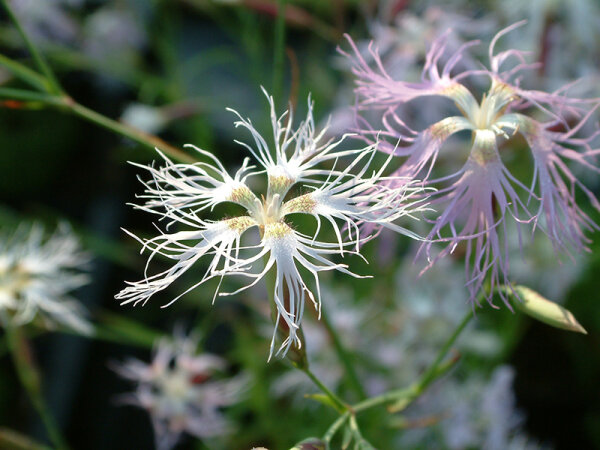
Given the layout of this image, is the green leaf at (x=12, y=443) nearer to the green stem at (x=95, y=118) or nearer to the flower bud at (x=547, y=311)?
the green stem at (x=95, y=118)

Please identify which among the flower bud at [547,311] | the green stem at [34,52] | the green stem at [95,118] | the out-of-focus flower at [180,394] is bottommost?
the out-of-focus flower at [180,394]

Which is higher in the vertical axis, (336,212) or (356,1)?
(356,1)

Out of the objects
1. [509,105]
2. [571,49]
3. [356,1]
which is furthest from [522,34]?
[509,105]

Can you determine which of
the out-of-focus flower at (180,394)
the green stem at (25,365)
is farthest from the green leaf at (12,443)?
the out-of-focus flower at (180,394)

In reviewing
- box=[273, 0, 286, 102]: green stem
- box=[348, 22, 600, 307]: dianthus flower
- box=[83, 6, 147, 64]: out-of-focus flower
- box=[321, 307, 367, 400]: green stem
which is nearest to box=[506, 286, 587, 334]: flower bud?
box=[348, 22, 600, 307]: dianthus flower

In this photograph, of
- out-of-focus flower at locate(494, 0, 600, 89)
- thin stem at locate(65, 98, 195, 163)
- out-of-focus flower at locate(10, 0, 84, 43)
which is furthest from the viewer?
out-of-focus flower at locate(10, 0, 84, 43)

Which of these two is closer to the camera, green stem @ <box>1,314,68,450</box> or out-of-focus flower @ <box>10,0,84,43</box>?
green stem @ <box>1,314,68,450</box>

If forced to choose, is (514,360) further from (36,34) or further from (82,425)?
(36,34)

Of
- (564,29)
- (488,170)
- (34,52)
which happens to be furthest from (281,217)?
(564,29)

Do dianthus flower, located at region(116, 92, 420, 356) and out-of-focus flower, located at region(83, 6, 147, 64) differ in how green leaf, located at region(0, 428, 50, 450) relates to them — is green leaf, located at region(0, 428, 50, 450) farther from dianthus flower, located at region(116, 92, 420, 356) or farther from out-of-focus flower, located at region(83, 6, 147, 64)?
out-of-focus flower, located at region(83, 6, 147, 64)

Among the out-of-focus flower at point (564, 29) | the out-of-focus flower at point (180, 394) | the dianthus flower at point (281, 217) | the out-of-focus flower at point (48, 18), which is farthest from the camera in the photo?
the out-of-focus flower at point (48, 18)

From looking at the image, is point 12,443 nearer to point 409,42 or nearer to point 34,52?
point 34,52
